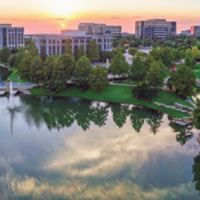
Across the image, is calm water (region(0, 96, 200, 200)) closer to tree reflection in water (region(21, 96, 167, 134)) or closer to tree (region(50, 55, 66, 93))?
tree reflection in water (region(21, 96, 167, 134))

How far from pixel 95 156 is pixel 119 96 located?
1648 cm

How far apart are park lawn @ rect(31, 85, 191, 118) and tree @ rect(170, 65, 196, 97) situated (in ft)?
3.32

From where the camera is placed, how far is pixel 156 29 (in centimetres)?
14175

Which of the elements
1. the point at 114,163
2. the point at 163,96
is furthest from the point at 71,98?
the point at 114,163

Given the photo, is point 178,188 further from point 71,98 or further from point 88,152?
point 71,98

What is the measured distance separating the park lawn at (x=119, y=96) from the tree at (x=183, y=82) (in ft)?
3.32

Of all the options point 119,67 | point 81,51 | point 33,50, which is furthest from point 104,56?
point 119,67

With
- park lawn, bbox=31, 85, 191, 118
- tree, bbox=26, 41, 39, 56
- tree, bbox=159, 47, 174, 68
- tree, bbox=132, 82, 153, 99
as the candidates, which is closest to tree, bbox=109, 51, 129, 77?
park lawn, bbox=31, 85, 191, 118

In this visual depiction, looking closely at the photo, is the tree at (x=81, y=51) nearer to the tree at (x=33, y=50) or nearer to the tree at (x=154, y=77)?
the tree at (x=33, y=50)

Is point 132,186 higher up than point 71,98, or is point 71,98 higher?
point 71,98

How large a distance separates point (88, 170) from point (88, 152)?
9.73 feet

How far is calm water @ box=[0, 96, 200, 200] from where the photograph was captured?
1803 cm

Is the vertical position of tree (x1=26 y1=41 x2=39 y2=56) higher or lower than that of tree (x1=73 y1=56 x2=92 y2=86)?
higher

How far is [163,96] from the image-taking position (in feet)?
119
